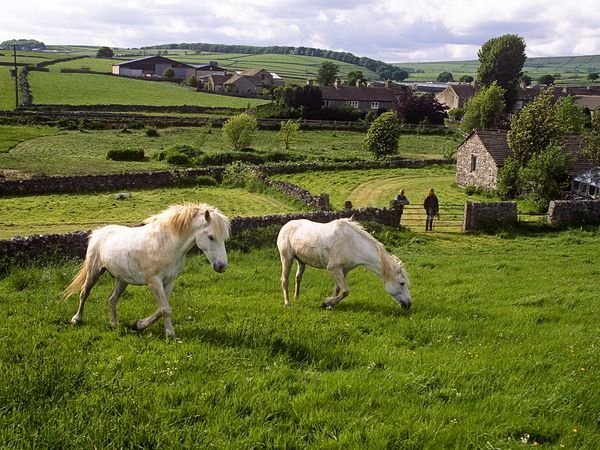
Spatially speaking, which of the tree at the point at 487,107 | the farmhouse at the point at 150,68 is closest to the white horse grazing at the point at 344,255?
the tree at the point at 487,107

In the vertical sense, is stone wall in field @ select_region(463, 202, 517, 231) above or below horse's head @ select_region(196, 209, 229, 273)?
below

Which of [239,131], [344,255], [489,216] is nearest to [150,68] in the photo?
[239,131]

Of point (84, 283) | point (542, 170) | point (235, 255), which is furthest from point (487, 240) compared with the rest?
point (84, 283)

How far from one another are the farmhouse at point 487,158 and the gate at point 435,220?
27.9 feet

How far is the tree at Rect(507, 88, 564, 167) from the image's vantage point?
3169cm

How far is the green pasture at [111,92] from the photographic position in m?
86.2

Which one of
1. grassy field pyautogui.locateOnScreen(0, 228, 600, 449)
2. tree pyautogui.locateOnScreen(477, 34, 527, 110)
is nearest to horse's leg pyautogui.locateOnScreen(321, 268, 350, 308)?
grassy field pyautogui.locateOnScreen(0, 228, 600, 449)

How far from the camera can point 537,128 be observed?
3180 centimetres

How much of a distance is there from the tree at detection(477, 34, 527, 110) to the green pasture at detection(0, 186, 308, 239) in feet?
222

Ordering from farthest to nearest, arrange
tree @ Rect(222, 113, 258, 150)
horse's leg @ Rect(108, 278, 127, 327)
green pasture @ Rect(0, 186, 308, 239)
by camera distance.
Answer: tree @ Rect(222, 113, 258, 150), green pasture @ Rect(0, 186, 308, 239), horse's leg @ Rect(108, 278, 127, 327)

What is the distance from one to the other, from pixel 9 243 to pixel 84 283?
21.2 feet

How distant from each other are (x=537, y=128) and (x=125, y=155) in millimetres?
32334

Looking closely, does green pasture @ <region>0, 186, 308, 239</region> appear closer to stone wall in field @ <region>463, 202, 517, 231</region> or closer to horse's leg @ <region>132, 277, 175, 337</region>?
stone wall in field @ <region>463, 202, 517, 231</region>

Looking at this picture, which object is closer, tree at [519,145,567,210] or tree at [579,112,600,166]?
tree at [519,145,567,210]
